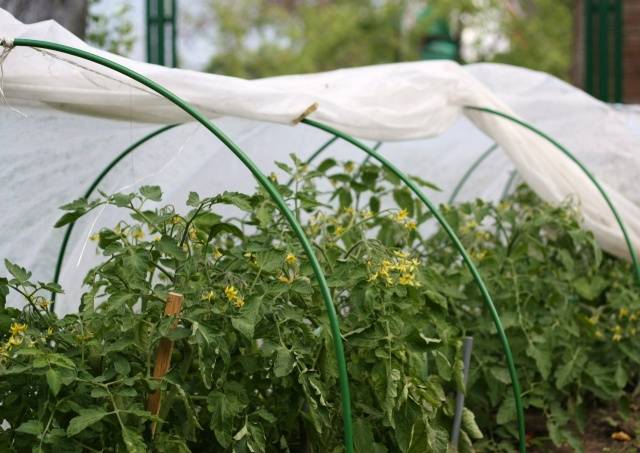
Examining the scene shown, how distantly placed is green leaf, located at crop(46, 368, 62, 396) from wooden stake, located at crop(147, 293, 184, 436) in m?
0.30

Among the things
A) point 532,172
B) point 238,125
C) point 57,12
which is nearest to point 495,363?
point 532,172

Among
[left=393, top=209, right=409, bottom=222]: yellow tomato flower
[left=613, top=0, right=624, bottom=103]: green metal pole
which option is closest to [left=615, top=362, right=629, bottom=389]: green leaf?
[left=393, top=209, right=409, bottom=222]: yellow tomato flower

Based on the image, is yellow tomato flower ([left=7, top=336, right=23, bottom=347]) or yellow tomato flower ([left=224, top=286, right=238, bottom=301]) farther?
yellow tomato flower ([left=224, top=286, right=238, bottom=301])

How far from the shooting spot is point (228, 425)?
277cm

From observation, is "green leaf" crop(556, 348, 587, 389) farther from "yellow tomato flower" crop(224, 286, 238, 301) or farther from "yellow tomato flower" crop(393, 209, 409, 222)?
"yellow tomato flower" crop(224, 286, 238, 301)

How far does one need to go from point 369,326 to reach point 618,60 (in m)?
5.88

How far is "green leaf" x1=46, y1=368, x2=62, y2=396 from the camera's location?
8.27 ft

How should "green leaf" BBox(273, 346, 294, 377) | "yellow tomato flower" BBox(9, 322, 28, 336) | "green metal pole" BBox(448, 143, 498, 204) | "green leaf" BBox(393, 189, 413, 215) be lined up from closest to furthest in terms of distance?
"yellow tomato flower" BBox(9, 322, 28, 336) < "green leaf" BBox(273, 346, 294, 377) < "green leaf" BBox(393, 189, 413, 215) < "green metal pole" BBox(448, 143, 498, 204)

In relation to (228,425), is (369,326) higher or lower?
higher

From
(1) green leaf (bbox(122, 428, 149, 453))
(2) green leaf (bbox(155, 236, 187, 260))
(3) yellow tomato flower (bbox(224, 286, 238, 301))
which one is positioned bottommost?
(1) green leaf (bbox(122, 428, 149, 453))

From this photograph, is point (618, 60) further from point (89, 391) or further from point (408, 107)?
point (89, 391)

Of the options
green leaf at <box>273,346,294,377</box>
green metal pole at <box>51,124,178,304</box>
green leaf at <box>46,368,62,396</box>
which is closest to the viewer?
green leaf at <box>46,368,62,396</box>

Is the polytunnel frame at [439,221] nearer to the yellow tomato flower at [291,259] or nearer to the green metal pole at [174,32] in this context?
the yellow tomato flower at [291,259]

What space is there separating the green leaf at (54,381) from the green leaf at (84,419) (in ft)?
0.26
